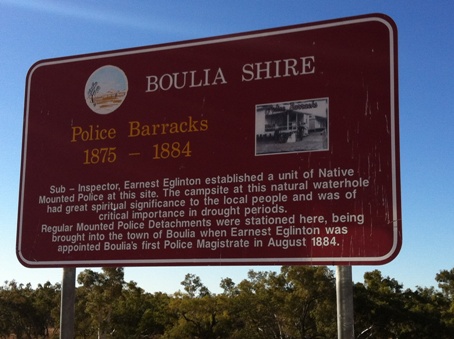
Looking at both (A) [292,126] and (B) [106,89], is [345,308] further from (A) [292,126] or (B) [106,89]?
(B) [106,89]

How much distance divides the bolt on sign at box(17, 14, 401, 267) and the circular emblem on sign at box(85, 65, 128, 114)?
12mm

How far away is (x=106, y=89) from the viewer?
6.96 metres

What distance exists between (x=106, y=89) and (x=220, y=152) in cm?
154

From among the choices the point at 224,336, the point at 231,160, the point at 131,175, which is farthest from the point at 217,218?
the point at 224,336

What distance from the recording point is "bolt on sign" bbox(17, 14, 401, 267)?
5.79m

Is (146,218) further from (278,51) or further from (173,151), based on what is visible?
(278,51)

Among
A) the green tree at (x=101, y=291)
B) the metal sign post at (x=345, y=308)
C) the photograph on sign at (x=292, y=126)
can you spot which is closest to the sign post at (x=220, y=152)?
the photograph on sign at (x=292, y=126)

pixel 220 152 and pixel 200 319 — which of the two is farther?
pixel 200 319

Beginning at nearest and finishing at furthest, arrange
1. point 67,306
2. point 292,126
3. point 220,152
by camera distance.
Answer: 1. point 292,126
2. point 220,152
3. point 67,306

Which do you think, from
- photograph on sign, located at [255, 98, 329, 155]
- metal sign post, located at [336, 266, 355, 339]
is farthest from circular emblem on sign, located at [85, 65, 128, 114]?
metal sign post, located at [336, 266, 355, 339]

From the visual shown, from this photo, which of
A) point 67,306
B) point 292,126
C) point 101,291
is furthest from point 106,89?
point 101,291

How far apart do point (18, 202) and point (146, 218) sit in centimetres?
162

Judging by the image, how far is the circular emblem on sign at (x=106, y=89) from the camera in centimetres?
691

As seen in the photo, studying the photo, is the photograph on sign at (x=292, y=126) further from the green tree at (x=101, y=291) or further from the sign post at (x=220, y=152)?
the green tree at (x=101, y=291)
